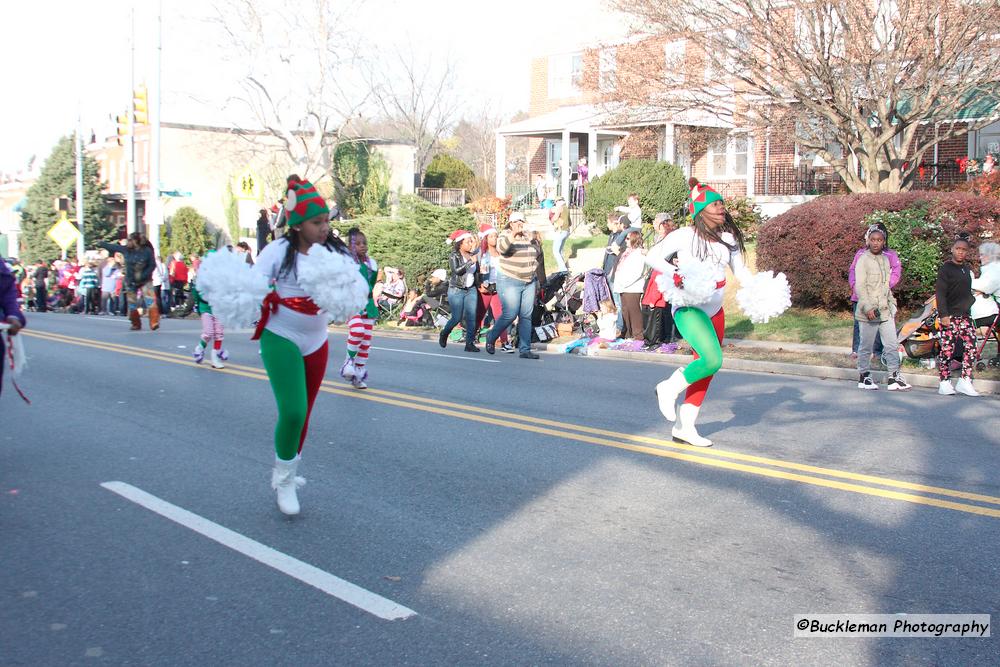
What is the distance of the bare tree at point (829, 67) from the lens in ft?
60.7

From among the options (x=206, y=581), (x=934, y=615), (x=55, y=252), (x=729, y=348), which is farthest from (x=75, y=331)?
(x=55, y=252)

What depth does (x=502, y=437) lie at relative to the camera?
846 centimetres

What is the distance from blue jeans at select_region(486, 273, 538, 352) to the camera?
1512 centimetres

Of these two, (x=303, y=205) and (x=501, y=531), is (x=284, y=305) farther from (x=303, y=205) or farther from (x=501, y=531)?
(x=501, y=531)

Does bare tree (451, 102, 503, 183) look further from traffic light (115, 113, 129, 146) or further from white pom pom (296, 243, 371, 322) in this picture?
white pom pom (296, 243, 371, 322)

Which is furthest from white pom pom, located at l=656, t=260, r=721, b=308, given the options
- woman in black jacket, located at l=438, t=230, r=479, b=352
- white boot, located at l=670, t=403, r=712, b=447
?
woman in black jacket, located at l=438, t=230, r=479, b=352

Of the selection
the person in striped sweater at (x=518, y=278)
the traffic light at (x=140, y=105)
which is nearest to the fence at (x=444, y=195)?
the traffic light at (x=140, y=105)

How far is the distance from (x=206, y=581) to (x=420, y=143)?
58.7 meters

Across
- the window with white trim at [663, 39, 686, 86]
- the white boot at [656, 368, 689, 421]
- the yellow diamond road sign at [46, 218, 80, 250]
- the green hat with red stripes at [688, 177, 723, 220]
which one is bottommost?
the white boot at [656, 368, 689, 421]

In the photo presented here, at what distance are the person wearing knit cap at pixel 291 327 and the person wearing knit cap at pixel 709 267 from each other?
2.96 metres

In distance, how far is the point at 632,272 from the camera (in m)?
16.7

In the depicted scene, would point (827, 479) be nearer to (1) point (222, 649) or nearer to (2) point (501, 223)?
(1) point (222, 649)

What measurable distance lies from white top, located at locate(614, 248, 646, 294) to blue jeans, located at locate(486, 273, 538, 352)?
2104 mm

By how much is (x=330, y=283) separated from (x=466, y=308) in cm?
1022
